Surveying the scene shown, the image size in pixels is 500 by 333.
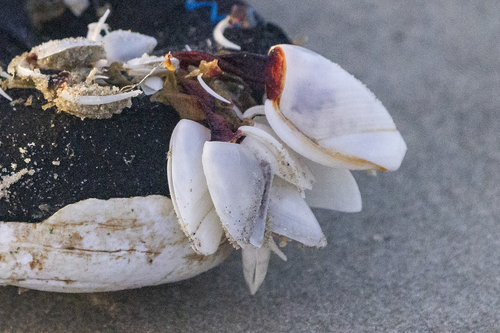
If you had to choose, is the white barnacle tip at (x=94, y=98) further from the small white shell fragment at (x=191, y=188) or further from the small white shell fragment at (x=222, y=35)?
the small white shell fragment at (x=222, y=35)

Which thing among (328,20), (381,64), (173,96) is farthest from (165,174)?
(328,20)

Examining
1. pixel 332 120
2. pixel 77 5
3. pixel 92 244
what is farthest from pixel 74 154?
pixel 77 5

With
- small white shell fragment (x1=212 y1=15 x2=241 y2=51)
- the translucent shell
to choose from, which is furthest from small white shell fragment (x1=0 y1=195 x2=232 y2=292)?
small white shell fragment (x1=212 y1=15 x2=241 y2=51)

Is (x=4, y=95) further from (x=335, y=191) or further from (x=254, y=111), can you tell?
(x=335, y=191)

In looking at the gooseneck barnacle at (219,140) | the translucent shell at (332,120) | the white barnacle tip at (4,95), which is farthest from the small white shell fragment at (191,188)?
the white barnacle tip at (4,95)

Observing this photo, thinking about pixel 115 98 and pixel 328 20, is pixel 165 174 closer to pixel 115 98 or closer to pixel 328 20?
pixel 115 98
